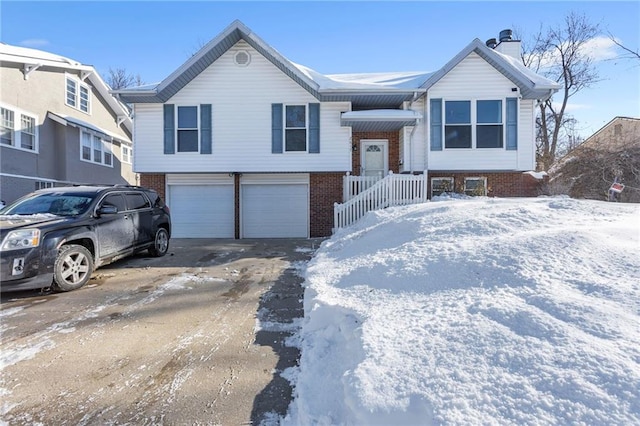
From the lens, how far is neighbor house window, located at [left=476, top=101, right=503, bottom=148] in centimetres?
1295

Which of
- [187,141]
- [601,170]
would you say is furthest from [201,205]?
[601,170]

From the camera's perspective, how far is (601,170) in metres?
15.3

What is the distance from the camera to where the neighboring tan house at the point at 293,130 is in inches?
507

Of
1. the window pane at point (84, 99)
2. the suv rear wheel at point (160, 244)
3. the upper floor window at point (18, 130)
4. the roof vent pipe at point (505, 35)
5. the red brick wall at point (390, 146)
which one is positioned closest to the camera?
the suv rear wheel at point (160, 244)

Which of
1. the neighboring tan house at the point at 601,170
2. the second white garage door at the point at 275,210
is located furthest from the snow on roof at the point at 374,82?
the neighboring tan house at the point at 601,170

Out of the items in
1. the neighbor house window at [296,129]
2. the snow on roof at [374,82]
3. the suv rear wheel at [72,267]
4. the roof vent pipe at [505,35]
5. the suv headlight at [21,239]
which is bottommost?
the suv rear wheel at [72,267]

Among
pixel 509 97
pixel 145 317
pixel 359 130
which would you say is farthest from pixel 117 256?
pixel 509 97

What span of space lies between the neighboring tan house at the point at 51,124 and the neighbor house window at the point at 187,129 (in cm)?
649

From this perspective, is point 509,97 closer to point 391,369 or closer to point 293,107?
point 293,107

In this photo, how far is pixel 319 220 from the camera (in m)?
13.1

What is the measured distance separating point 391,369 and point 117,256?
20.7 feet

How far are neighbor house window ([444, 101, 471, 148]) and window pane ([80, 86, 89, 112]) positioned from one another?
62.4 feet

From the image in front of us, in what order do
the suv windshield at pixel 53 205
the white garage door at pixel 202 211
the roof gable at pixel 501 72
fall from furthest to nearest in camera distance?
1. the white garage door at pixel 202 211
2. the roof gable at pixel 501 72
3. the suv windshield at pixel 53 205

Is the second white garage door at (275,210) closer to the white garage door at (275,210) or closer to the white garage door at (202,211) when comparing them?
the white garage door at (275,210)
